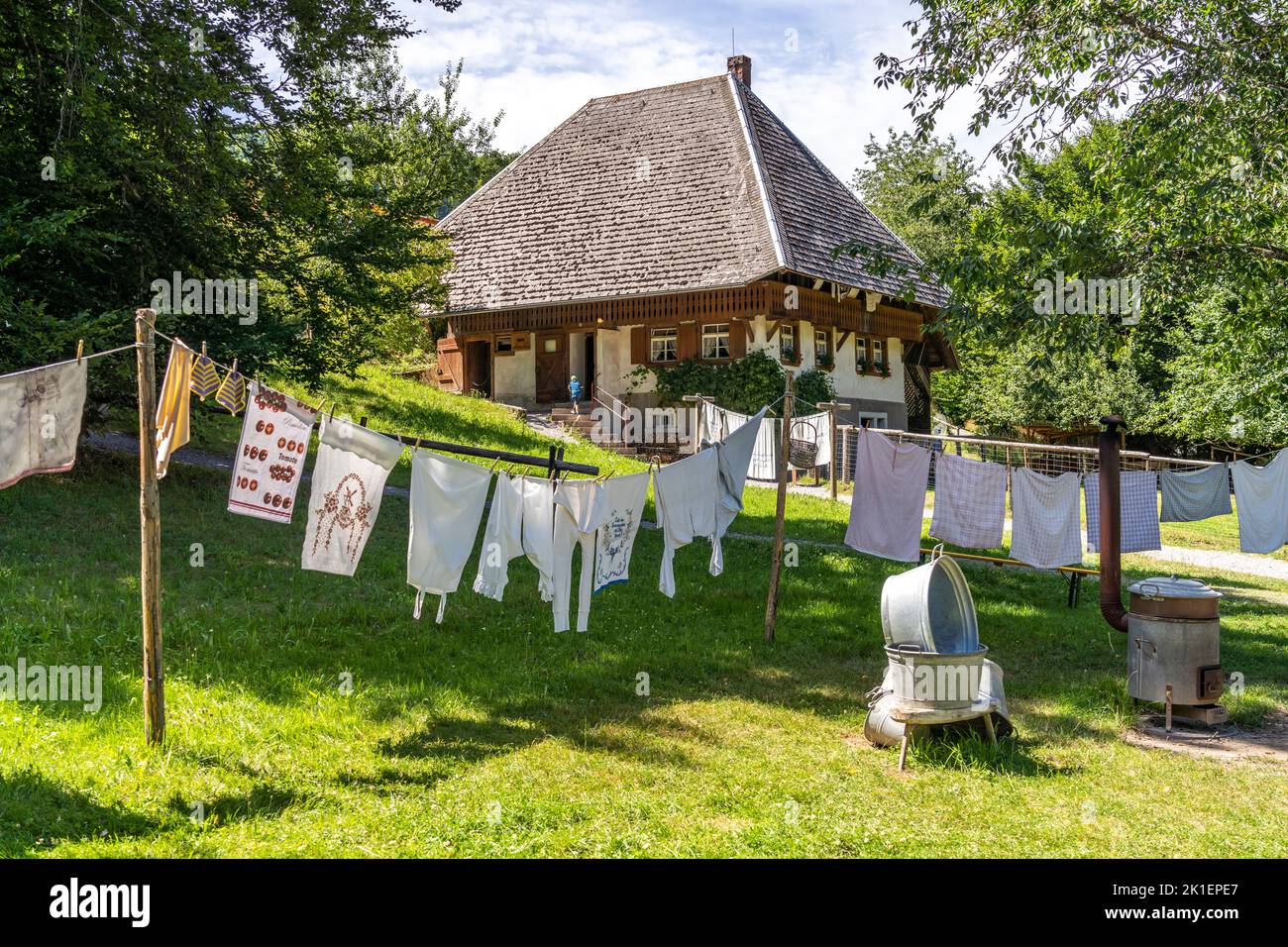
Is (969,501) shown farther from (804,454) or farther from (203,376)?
(203,376)

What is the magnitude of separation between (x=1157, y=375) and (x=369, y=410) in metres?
29.8

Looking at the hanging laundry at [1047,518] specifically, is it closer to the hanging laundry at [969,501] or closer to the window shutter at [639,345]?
the hanging laundry at [969,501]

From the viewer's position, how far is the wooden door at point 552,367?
28.1 m

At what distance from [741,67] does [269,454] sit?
2840 cm

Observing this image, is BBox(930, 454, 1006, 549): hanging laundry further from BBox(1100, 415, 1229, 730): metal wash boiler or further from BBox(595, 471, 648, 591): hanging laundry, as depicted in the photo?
BBox(595, 471, 648, 591): hanging laundry

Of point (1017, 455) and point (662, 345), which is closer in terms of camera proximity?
point (662, 345)

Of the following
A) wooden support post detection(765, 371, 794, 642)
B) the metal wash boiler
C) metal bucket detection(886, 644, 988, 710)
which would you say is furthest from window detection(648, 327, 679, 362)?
metal bucket detection(886, 644, 988, 710)

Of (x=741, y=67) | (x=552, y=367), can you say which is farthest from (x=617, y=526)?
(x=741, y=67)

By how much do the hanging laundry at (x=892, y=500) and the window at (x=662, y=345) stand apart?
597 inches

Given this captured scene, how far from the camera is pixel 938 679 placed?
766 cm

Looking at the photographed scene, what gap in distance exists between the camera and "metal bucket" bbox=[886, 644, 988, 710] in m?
7.64

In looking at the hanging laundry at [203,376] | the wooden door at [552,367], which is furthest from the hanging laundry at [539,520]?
the wooden door at [552,367]

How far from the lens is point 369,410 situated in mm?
21500
